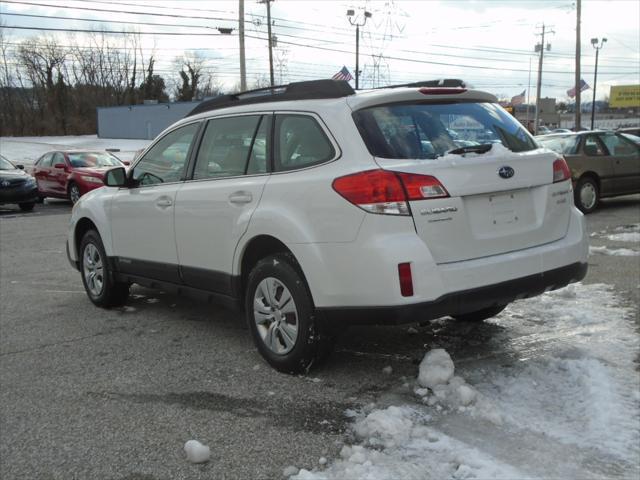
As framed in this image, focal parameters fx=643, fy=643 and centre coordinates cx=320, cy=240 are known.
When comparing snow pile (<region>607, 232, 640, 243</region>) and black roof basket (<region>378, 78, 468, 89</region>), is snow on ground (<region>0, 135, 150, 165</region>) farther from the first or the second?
black roof basket (<region>378, 78, 468, 89</region>)

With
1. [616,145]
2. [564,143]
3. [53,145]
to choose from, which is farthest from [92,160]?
[53,145]

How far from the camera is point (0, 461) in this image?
326cm

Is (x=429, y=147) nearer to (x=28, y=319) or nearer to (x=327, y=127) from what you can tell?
(x=327, y=127)

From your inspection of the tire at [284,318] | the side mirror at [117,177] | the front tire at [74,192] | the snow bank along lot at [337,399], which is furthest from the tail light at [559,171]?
the front tire at [74,192]

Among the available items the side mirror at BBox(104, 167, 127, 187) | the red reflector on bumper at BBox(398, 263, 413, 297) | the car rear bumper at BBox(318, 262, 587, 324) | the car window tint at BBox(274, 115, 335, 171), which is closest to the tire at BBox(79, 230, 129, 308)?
the side mirror at BBox(104, 167, 127, 187)

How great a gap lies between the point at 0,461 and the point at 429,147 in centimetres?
287

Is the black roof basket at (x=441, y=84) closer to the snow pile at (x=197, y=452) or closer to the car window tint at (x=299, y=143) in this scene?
the car window tint at (x=299, y=143)

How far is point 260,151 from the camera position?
442 cm

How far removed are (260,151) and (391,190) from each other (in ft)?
4.02

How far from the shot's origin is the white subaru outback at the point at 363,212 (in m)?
3.59

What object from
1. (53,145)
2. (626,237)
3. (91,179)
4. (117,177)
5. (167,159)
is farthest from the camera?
(53,145)

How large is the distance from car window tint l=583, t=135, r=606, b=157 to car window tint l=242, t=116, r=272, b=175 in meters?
9.42

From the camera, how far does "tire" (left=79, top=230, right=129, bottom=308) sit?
240 inches

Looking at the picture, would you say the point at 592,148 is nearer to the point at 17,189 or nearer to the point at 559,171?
the point at 559,171
